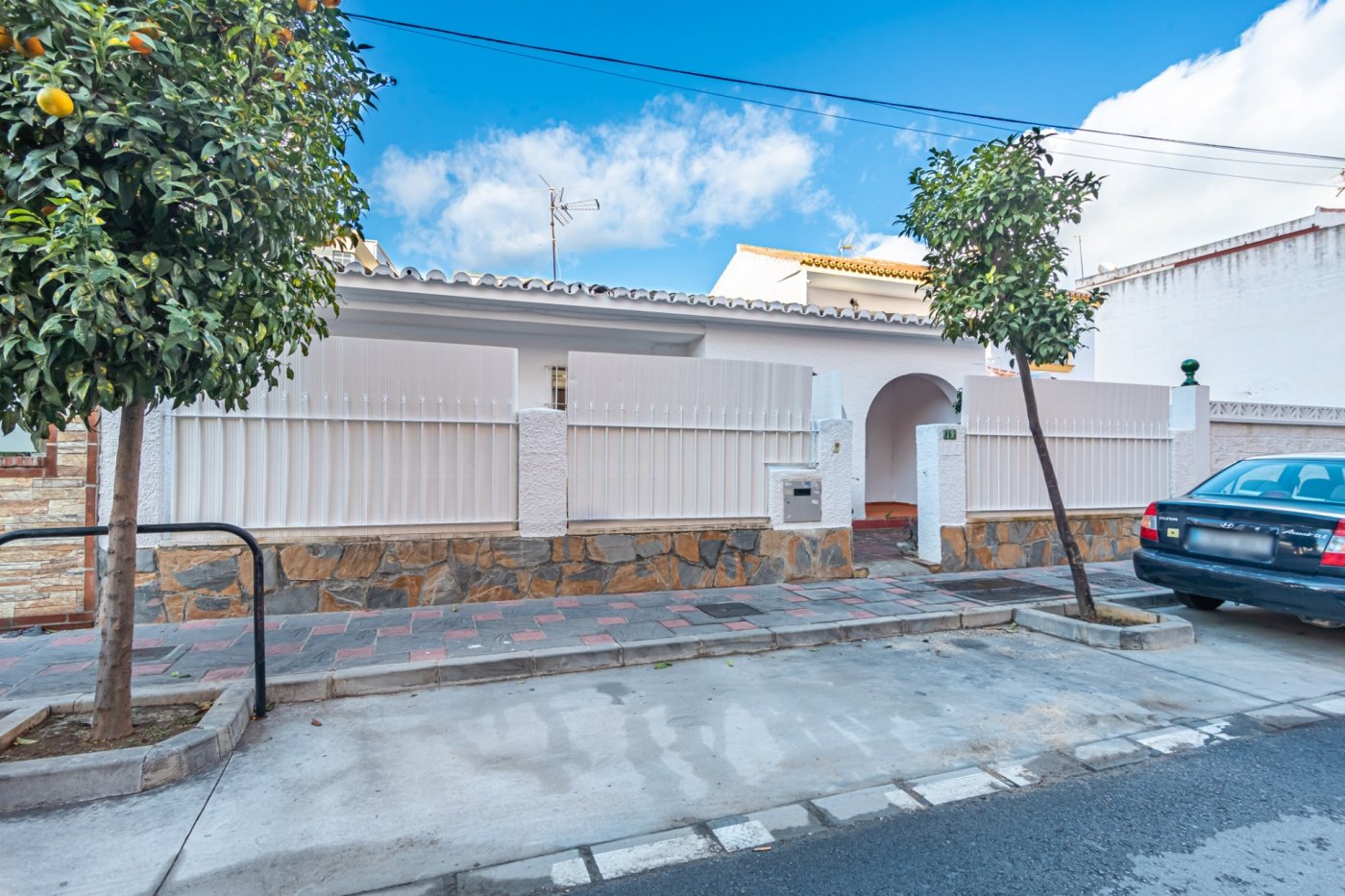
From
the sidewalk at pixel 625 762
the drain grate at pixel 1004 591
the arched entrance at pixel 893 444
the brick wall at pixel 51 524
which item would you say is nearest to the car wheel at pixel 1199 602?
the drain grate at pixel 1004 591

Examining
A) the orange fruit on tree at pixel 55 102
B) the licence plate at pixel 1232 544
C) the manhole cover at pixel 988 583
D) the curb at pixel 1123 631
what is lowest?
the curb at pixel 1123 631

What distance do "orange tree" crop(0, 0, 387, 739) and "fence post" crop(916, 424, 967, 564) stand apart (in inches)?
254

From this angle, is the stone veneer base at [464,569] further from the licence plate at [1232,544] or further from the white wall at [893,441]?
the white wall at [893,441]

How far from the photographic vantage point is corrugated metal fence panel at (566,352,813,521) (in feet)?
21.7

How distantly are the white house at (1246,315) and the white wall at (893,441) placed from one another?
13.3 ft

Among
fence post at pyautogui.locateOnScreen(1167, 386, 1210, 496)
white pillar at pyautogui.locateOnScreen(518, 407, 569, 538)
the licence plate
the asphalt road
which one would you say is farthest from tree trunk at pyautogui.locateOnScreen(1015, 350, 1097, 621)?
fence post at pyautogui.locateOnScreen(1167, 386, 1210, 496)

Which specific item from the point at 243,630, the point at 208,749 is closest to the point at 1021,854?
the point at 208,749

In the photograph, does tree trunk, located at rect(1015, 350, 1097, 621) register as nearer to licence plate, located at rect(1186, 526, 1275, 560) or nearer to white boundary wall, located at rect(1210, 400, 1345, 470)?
licence plate, located at rect(1186, 526, 1275, 560)

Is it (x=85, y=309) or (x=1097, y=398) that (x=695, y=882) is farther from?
(x=1097, y=398)

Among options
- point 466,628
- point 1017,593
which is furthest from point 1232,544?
point 466,628

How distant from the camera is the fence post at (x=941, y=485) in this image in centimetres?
771

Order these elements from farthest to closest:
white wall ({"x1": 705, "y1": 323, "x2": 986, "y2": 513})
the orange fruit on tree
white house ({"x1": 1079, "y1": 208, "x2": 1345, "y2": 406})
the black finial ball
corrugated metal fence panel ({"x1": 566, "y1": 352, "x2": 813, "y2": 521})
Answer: white house ({"x1": 1079, "y1": 208, "x2": 1345, "y2": 406}), white wall ({"x1": 705, "y1": 323, "x2": 986, "y2": 513}), the black finial ball, corrugated metal fence panel ({"x1": 566, "y1": 352, "x2": 813, "y2": 521}), the orange fruit on tree

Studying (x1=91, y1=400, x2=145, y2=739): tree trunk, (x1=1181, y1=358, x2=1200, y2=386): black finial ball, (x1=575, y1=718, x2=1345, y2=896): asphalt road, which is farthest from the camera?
(x1=1181, y1=358, x2=1200, y2=386): black finial ball

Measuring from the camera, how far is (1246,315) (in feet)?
45.0
